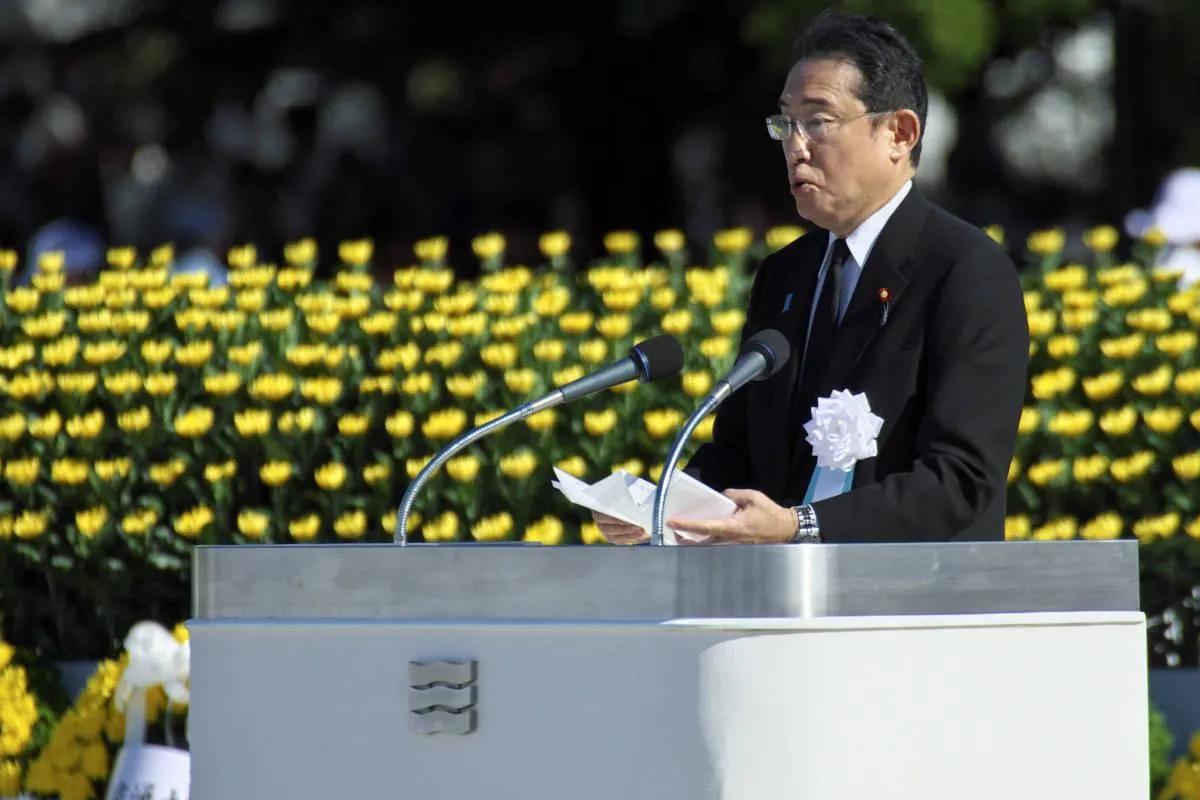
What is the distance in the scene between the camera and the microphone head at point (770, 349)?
3230mm

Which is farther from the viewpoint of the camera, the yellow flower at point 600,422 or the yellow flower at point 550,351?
the yellow flower at point 550,351

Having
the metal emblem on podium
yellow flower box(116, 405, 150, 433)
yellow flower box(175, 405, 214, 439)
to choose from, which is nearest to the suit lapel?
the metal emblem on podium

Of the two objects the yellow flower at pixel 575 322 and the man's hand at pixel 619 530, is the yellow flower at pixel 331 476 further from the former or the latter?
the man's hand at pixel 619 530

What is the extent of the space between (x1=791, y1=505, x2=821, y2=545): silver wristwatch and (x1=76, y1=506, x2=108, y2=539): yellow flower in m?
3.25

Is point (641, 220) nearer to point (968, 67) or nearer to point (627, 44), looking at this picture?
point (627, 44)

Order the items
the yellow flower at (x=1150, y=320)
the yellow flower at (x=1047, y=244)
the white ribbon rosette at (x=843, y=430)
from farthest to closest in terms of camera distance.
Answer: the yellow flower at (x=1047, y=244) < the yellow flower at (x=1150, y=320) < the white ribbon rosette at (x=843, y=430)

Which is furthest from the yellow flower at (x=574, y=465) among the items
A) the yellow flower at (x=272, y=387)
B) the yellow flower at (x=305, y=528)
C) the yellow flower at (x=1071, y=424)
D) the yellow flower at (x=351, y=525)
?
the yellow flower at (x=1071, y=424)

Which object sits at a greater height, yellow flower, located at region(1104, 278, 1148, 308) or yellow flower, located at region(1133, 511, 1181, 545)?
yellow flower, located at region(1104, 278, 1148, 308)

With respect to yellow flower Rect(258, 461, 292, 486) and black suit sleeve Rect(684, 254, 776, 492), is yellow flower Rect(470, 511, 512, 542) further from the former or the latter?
black suit sleeve Rect(684, 254, 776, 492)

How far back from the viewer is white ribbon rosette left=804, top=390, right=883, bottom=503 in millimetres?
3480

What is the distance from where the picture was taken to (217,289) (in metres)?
→ 6.56

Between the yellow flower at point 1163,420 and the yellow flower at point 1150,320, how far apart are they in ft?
0.88

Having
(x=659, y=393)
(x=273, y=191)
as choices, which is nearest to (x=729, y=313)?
(x=659, y=393)

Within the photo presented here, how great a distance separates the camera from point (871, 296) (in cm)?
362
